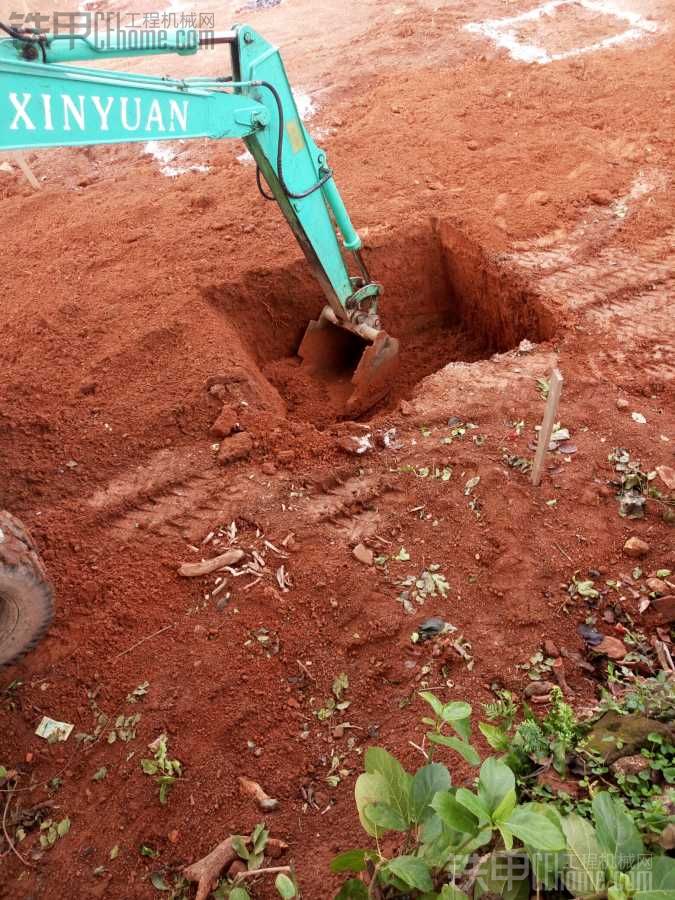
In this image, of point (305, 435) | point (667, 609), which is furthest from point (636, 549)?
point (305, 435)

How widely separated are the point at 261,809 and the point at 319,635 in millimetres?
862

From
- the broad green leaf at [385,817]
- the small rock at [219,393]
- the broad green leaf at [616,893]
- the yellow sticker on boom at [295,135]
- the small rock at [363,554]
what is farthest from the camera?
the small rock at [219,393]

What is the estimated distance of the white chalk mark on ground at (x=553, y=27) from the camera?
8867 millimetres

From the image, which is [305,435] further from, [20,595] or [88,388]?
[20,595]

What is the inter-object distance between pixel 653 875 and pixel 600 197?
608 centimetres

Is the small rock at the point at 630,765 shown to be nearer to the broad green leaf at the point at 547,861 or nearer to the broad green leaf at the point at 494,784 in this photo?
the broad green leaf at the point at 547,861

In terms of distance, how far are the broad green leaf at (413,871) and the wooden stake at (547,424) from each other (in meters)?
2.46

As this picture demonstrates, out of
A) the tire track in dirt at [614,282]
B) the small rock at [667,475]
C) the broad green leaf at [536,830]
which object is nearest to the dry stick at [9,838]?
the broad green leaf at [536,830]

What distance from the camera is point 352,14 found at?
11000mm

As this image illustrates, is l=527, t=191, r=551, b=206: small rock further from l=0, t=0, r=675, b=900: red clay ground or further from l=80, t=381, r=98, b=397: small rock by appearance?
l=80, t=381, r=98, b=397: small rock

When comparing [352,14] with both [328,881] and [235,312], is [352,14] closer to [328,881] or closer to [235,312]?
[235,312]

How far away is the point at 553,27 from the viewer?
944 centimetres

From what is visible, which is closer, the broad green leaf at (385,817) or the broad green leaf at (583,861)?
the broad green leaf at (583,861)

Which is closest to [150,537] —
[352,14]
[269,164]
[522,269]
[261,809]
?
[261,809]
